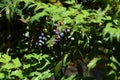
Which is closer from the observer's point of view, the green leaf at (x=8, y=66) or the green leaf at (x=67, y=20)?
the green leaf at (x=67, y=20)

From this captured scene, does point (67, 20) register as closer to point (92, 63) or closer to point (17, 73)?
point (92, 63)

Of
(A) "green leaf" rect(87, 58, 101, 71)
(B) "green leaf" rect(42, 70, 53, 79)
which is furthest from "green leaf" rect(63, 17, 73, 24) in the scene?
(B) "green leaf" rect(42, 70, 53, 79)

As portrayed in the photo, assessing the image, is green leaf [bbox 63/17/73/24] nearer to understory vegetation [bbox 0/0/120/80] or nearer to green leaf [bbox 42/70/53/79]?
understory vegetation [bbox 0/0/120/80]

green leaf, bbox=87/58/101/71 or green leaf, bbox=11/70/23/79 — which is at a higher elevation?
green leaf, bbox=87/58/101/71

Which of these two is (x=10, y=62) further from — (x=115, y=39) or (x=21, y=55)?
(x=115, y=39)

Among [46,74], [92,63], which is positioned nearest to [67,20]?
[92,63]

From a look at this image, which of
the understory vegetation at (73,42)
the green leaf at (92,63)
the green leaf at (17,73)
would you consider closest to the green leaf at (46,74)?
the understory vegetation at (73,42)

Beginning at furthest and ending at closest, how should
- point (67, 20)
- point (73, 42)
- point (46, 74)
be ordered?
point (73, 42) < point (46, 74) < point (67, 20)

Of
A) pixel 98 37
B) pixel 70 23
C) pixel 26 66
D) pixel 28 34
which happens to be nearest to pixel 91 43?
pixel 98 37

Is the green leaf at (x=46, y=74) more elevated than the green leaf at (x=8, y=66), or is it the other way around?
the green leaf at (x=8, y=66)

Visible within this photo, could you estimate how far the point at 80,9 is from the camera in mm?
2549

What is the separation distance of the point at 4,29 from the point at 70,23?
1131 millimetres

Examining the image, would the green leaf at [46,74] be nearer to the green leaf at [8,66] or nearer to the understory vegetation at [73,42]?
the understory vegetation at [73,42]

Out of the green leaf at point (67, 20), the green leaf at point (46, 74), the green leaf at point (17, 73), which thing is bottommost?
the green leaf at point (46, 74)
